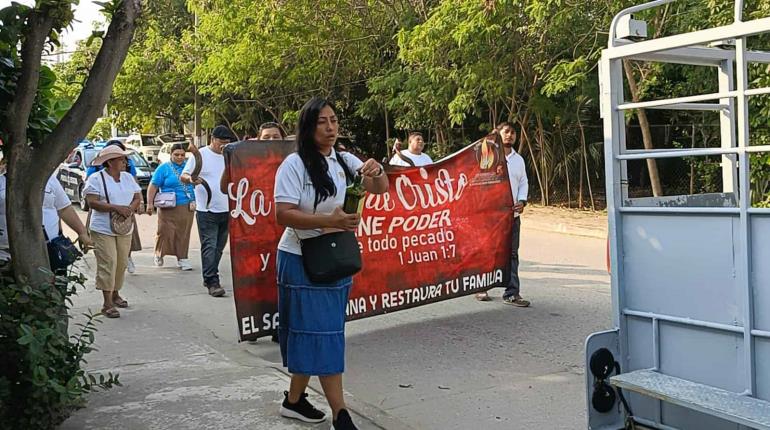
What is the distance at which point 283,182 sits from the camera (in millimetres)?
4289

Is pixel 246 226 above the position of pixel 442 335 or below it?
above

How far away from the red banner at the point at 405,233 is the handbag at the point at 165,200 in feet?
14.5

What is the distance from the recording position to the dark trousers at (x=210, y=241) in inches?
346

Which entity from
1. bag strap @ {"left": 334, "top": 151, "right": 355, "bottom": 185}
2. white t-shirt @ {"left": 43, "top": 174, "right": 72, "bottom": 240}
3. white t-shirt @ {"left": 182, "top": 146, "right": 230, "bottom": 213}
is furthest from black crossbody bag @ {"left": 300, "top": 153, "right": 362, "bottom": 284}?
white t-shirt @ {"left": 182, "top": 146, "right": 230, "bottom": 213}

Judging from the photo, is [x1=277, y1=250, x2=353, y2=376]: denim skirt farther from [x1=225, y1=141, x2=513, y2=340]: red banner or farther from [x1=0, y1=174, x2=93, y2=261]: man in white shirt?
[x1=0, y1=174, x2=93, y2=261]: man in white shirt

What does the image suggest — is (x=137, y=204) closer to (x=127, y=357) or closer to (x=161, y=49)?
(x=127, y=357)

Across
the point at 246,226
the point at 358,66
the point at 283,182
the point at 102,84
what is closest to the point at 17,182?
the point at 102,84

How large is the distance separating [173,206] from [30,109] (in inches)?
248

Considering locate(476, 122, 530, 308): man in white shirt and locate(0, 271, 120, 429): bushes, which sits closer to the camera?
locate(0, 271, 120, 429): bushes

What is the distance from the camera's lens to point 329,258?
4223 mm

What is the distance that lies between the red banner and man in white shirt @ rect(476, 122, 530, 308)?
0.36 ft

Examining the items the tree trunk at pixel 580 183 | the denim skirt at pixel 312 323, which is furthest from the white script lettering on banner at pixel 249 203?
the tree trunk at pixel 580 183

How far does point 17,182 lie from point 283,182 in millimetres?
1447

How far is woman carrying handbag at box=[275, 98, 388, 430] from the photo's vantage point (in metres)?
4.25
